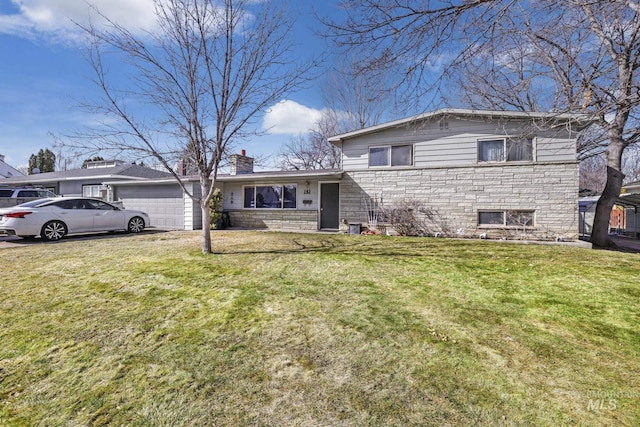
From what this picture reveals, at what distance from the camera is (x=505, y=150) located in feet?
32.7

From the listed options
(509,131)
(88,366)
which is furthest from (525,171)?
(88,366)

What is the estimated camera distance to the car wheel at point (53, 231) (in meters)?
8.95

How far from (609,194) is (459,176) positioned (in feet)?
16.0

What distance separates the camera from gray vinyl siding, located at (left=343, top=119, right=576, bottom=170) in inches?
373

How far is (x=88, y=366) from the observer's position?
2408 mm

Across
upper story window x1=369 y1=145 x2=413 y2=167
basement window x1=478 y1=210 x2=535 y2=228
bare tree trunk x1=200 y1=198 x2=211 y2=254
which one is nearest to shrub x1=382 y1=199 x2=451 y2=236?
basement window x1=478 y1=210 x2=535 y2=228

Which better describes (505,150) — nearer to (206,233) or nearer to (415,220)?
(415,220)

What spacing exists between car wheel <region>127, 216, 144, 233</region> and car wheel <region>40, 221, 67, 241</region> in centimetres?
202

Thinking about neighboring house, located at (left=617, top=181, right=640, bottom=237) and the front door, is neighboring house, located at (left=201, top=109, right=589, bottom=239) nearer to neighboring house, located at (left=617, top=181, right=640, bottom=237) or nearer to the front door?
the front door

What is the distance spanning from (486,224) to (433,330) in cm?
877

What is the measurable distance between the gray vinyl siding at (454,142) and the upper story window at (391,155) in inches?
6.3

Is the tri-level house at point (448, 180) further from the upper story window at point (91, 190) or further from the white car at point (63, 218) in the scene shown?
the upper story window at point (91, 190)

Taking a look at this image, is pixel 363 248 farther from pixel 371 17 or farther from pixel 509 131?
pixel 509 131

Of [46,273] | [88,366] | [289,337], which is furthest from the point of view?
Result: [46,273]
